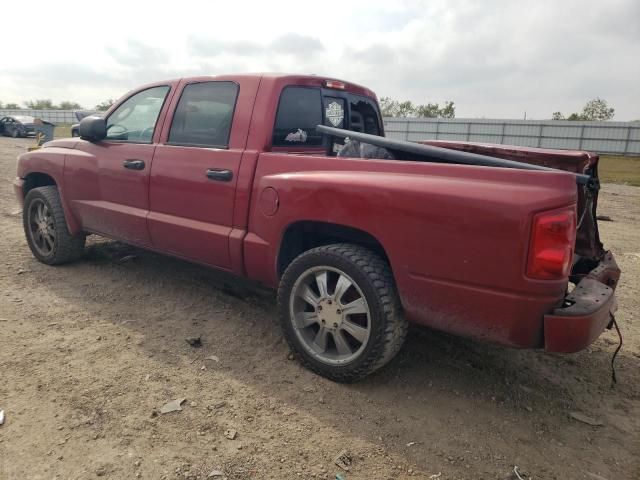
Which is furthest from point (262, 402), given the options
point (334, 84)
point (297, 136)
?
point (334, 84)

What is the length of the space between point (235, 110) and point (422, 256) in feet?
5.91

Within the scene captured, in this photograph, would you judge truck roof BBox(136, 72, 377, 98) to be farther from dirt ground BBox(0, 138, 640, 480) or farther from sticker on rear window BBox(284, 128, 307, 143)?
dirt ground BBox(0, 138, 640, 480)

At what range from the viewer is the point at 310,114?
3652 millimetres

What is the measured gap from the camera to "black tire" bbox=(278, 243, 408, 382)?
2.69m

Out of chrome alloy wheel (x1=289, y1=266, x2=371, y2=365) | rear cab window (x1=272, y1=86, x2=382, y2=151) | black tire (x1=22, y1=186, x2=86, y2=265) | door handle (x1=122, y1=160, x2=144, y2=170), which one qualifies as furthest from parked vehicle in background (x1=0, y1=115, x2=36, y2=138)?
chrome alloy wheel (x1=289, y1=266, x2=371, y2=365)

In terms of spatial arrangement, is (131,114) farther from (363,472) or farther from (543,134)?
(543,134)

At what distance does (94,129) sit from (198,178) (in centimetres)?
136

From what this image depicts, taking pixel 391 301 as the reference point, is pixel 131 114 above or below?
above

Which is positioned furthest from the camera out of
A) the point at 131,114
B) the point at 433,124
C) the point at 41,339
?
the point at 433,124

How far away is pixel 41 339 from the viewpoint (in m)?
3.36

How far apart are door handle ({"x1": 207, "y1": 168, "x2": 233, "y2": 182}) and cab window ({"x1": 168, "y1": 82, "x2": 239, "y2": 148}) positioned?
20cm

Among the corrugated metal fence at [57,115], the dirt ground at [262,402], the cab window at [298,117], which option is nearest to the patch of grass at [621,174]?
the dirt ground at [262,402]

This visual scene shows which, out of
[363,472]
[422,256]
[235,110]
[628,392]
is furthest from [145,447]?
[628,392]

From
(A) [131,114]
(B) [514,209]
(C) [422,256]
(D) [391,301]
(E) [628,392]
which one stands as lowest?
(E) [628,392]
